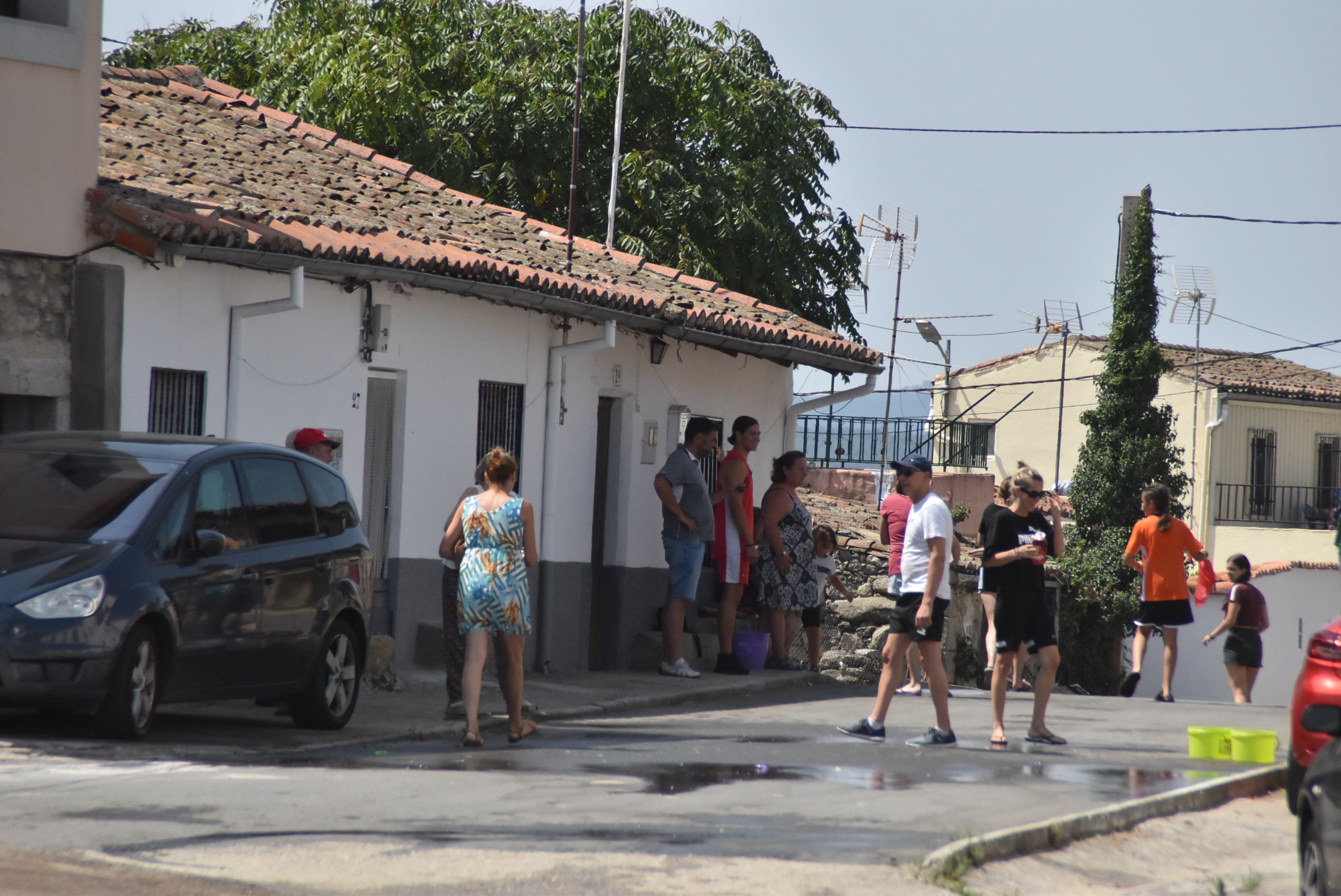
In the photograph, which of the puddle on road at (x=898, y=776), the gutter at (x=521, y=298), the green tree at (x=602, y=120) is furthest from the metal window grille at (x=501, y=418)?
the green tree at (x=602, y=120)

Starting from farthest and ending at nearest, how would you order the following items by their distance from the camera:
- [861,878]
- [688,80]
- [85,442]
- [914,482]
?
[688,80]
[914,482]
[85,442]
[861,878]

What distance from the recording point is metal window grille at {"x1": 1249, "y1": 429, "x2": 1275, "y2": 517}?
3966 cm

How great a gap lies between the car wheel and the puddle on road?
273 cm

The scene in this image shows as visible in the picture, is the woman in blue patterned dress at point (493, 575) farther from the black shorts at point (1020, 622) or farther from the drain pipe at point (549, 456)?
the drain pipe at point (549, 456)

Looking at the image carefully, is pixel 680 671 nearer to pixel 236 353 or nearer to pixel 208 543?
pixel 236 353

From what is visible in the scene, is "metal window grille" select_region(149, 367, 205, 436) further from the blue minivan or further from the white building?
the blue minivan

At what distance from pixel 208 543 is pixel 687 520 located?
5866mm

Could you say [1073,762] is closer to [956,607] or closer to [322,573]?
[322,573]

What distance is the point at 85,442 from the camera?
8727mm

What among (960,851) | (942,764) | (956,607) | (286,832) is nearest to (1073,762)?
(942,764)

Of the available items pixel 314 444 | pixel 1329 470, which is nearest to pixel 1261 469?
pixel 1329 470

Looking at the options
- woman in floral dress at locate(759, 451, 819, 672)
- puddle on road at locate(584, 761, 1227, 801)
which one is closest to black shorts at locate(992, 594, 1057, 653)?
puddle on road at locate(584, 761, 1227, 801)

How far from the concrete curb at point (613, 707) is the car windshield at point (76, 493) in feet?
4.75

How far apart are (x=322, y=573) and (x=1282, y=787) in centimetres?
573
